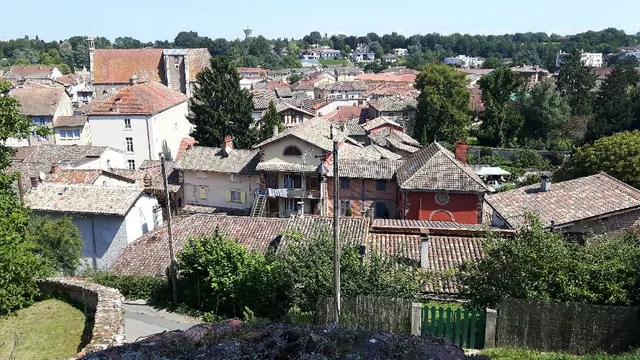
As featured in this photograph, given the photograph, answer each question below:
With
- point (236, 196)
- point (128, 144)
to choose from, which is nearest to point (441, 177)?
point (236, 196)

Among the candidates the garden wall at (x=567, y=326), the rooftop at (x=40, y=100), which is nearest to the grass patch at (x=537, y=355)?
the garden wall at (x=567, y=326)

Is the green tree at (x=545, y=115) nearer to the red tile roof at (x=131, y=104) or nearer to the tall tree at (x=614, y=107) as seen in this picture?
the tall tree at (x=614, y=107)

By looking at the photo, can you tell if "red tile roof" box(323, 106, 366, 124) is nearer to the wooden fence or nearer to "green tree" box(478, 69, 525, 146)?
"green tree" box(478, 69, 525, 146)

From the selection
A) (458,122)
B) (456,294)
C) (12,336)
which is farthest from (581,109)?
(12,336)

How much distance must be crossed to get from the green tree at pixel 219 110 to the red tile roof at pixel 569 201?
2440 centimetres

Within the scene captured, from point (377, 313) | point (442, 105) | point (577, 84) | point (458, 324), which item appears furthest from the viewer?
point (577, 84)

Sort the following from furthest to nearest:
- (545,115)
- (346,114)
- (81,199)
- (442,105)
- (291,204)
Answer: (346,114), (442,105), (545,115), (291,204), (81,199)

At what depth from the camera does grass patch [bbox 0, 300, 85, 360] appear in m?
13.2

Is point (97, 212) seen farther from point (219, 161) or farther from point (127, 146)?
point (127, 146)

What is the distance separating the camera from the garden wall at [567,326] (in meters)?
12.4

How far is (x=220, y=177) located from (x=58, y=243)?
48.7 ft

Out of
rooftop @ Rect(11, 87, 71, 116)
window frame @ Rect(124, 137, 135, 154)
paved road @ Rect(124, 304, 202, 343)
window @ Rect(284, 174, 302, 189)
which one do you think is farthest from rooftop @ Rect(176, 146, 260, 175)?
rooftop @ Rect(11, 87, 71, 116)

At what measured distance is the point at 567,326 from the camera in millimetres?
12641

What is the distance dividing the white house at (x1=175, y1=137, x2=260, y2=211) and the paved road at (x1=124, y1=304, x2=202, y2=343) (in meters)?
17.0
